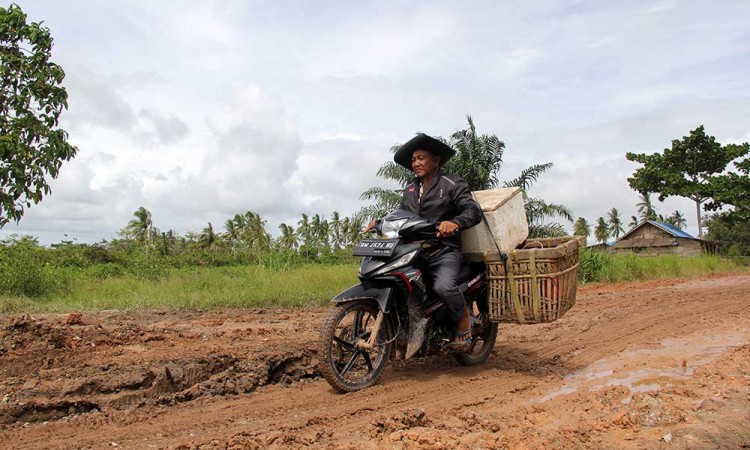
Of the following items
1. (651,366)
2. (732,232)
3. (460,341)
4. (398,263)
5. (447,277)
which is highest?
(732,232)

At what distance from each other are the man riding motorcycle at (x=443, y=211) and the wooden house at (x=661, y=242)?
30781mm

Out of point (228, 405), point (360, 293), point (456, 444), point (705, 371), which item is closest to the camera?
point (456, 444)

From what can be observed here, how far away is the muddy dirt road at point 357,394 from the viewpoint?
11.0 feet

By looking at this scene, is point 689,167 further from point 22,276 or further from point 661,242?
point 22,276

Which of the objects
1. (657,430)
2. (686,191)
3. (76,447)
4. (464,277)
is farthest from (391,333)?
(686,191)

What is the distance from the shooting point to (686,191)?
108 ft

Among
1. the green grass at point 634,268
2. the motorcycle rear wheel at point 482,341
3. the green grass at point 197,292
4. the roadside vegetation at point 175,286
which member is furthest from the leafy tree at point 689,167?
the motorcycle rear wheel at point 482,341

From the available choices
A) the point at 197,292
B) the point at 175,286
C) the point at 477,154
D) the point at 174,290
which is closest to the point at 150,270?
the point at 175,286

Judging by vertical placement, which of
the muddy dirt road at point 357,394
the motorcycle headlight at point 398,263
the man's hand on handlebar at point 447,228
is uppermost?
the man's hand on handlebar at point 447,228

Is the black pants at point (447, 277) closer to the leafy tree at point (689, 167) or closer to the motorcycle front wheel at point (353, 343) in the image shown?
the motorcycle front wheel at point (353, 343)

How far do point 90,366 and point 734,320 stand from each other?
7.73 meters

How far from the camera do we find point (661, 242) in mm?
36062

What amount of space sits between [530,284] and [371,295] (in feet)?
4.46

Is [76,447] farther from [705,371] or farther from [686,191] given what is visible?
[686,191]
